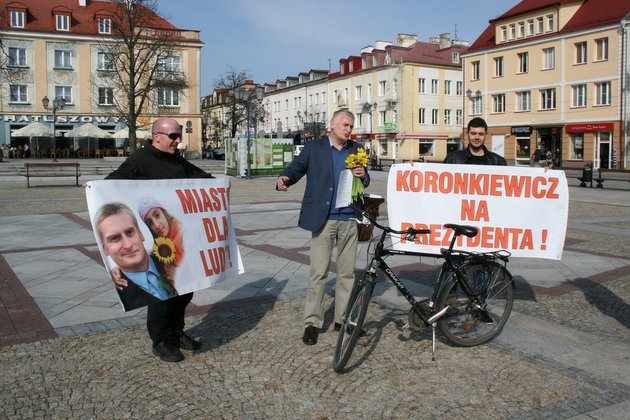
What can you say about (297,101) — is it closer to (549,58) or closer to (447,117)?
(447,117)

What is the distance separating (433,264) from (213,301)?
3450 millimetres

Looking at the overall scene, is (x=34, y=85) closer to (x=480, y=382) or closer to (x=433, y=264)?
(x=433, y=264)

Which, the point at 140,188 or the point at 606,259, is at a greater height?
the point at 140,188

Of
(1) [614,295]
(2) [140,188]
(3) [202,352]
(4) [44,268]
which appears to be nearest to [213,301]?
(3) [202,352]

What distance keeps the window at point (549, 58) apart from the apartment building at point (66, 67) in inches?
1201

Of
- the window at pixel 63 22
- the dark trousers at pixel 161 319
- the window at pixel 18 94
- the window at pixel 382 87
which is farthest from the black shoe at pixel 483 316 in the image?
the window at pixel 382 87

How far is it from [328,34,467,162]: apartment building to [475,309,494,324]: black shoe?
58.8m

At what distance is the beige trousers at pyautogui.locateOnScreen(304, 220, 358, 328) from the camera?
5176mm

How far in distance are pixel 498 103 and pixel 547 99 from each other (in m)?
5.33

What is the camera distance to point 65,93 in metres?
57.5

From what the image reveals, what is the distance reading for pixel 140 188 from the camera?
181 inches

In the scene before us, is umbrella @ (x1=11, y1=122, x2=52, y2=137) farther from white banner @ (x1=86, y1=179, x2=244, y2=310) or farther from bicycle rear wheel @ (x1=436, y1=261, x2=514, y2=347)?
bicycle rear wheel @ (x1=436, y1=261, x2=514, y2=347)

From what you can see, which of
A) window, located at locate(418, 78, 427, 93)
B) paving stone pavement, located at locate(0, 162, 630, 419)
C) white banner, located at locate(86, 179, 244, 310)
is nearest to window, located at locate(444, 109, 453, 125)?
window, located at locate(418, 78, 427, 93)

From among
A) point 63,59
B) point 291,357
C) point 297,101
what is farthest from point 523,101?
point 291,357
